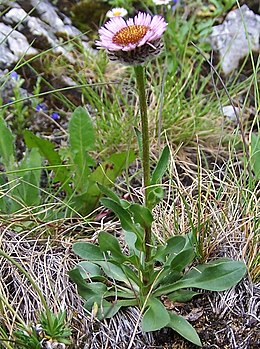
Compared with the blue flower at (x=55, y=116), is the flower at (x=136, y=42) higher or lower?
higher

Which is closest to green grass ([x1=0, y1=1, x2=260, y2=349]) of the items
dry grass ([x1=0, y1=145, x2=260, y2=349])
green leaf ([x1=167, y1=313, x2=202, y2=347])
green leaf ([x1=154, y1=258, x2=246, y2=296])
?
dry grass ([x1=0, y1=145, x2=260, y2=349])

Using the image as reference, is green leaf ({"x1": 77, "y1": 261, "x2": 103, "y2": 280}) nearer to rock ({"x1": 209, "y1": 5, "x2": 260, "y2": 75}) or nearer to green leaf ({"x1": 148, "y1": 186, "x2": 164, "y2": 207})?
green leaf ({"x1": 148, "y1": 186, "x2": 164, "y2": 207})

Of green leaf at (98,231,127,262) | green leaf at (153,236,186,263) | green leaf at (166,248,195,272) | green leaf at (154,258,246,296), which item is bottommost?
→ green leaf at (154,258,246,296)

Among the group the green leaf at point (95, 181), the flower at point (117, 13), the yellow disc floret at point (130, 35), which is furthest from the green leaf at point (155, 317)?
the flower at point (117, 13)

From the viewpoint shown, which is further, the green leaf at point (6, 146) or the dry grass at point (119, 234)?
the green leaf at point (6, 146)

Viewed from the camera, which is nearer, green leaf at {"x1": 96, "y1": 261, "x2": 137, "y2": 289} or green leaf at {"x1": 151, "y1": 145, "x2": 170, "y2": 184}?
green leaf at {"x1": 151, "y1": 145, "x2": 170, "y2": 184}

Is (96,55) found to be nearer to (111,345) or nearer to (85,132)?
(85,132)

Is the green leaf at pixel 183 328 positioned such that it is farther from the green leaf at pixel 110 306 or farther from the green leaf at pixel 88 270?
the green leaf at pixel 88 270

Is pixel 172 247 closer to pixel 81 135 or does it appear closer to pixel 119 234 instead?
pixel 119 234
